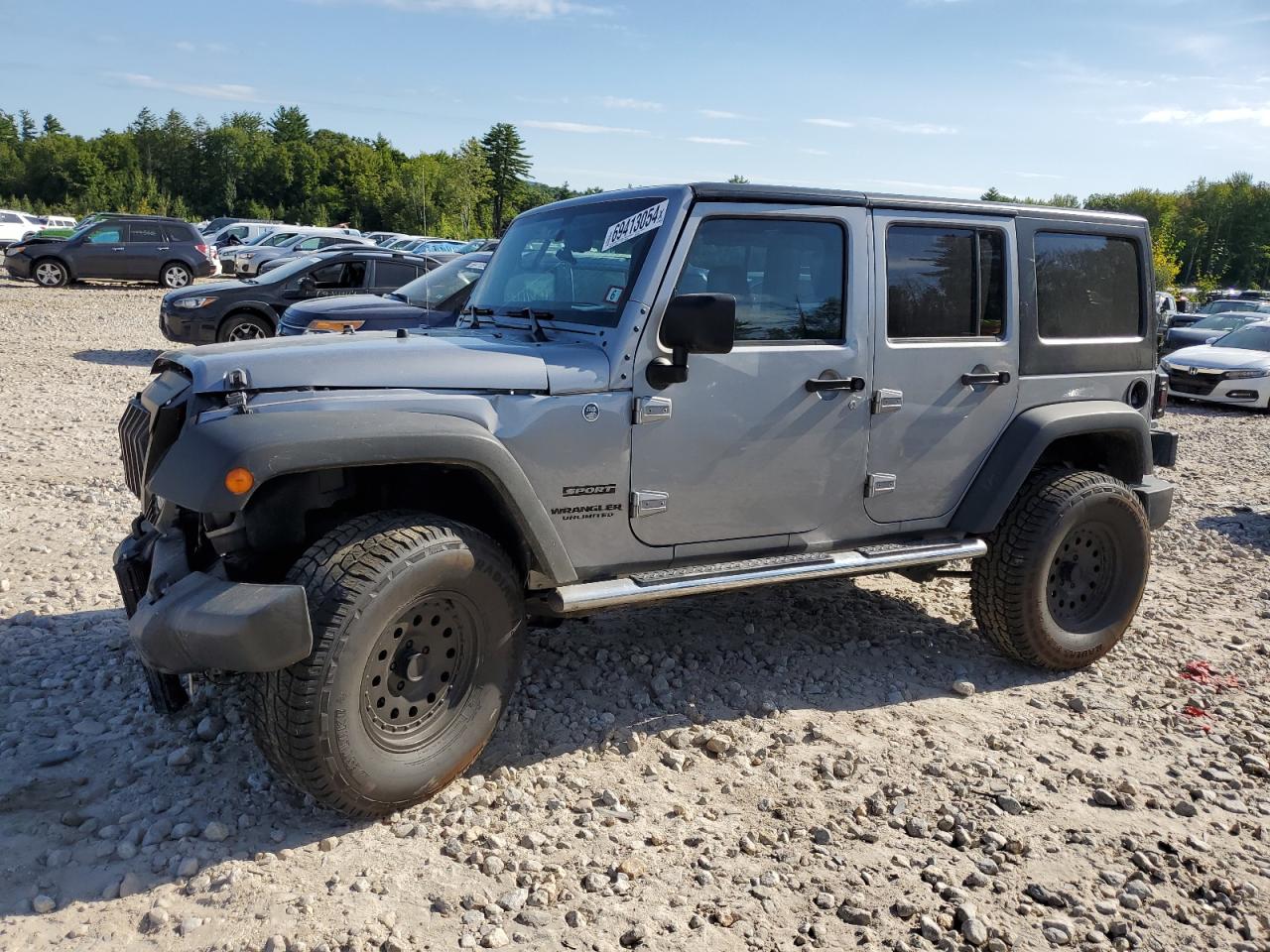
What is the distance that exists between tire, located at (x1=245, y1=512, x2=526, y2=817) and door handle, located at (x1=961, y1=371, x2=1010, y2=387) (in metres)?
2.23

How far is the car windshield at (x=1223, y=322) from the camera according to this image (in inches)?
799

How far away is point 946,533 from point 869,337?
104cm

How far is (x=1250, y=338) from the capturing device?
16828 mm

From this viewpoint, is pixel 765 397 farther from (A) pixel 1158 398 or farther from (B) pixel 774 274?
(A) pixel 1158 398

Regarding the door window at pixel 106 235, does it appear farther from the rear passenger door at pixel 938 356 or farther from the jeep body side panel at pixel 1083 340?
the jeep body side panel at pixel 1083 340

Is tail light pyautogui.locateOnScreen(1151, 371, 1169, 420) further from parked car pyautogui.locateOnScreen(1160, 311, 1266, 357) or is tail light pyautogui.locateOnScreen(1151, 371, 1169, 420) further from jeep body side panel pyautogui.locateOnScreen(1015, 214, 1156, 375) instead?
parked car pyautogui.locateOnScreen(1160, 311, 1266, 357)

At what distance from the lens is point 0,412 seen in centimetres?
Result: 923

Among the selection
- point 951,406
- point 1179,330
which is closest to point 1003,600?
point 951,406

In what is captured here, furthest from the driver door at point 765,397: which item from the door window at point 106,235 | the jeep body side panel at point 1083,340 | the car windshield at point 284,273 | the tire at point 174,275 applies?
the door window at point 106,235

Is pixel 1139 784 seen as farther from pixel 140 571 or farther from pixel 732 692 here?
pixel 140 571

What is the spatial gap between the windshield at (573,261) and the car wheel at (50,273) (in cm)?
2213

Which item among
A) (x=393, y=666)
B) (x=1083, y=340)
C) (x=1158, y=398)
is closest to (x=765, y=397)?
(x=393, y=666)

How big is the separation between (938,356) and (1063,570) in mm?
1348

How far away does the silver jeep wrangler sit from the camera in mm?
3094
